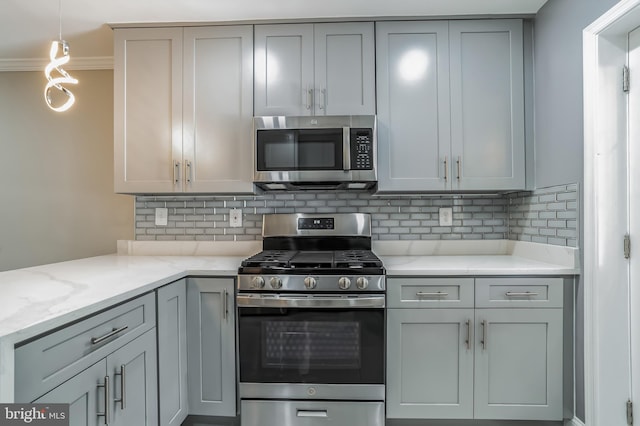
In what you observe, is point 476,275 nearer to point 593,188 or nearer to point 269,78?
point 593,188

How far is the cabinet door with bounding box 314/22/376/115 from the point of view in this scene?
2.19 metres

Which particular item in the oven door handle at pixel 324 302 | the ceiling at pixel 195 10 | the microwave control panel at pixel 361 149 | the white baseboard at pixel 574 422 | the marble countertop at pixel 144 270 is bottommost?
the white baseboard at pixel 574 422

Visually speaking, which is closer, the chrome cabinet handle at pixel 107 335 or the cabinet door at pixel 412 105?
the chrome cabinet handle at pixel 107 335

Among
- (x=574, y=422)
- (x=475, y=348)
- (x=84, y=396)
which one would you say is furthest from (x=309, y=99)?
(x=574, y=422)

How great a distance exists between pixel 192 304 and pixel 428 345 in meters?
1.28

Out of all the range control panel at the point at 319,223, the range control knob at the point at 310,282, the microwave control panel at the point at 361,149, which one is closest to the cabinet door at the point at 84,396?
the range control knob at the point at 310,282

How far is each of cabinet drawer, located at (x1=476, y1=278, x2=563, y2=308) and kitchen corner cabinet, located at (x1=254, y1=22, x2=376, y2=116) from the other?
3.99ft

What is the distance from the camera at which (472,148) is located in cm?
219

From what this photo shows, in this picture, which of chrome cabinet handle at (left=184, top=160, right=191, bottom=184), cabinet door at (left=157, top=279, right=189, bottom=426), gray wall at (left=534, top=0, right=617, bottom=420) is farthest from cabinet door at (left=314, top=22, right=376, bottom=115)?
cabinet door at (left=157, top=279, right=189, bottom=426)

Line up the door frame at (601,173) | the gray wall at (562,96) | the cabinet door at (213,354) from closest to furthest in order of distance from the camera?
the door frame at (601,173) < the gray wall at (562,96) < the cabinet door at (213,354)

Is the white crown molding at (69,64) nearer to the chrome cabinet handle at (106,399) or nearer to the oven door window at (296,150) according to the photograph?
the oven door window at (296,150)

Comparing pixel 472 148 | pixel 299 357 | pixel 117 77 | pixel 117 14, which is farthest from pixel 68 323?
pixel 472 148

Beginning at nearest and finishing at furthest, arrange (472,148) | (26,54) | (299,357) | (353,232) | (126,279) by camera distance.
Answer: (126,279)
(299,357)
(472,148)
(353,232)
(26,54)

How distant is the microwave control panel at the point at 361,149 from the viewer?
2104 mm
